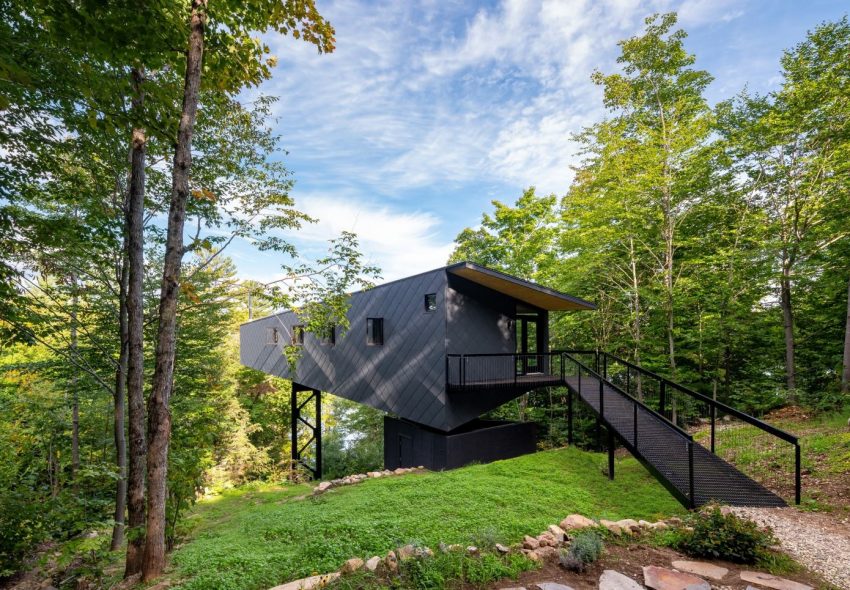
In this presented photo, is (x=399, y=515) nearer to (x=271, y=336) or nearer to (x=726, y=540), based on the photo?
(x=726, y=540)

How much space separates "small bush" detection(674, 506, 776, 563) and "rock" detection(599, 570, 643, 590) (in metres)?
0.90

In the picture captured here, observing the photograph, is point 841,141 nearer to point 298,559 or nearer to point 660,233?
point 660,233

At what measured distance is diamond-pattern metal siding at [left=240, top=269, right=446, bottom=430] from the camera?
8.07 m

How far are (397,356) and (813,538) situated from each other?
7232 millimetres

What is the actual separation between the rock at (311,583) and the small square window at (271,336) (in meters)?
12.6

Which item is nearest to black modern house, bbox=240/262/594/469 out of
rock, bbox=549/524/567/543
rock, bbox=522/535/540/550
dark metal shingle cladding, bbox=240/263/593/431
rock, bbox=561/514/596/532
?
dark metal shingle cladding, bbox=240/263/593/431

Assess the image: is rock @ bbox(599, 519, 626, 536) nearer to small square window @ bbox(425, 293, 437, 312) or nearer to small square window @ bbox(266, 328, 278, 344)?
small square window @ bbox(425, 293, 437, 312)

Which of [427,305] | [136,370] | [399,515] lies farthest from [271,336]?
[399,515]

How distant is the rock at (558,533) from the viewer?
3459 millimetres

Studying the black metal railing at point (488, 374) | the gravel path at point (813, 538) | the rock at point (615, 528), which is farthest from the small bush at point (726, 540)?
the black metal railing at point (488, 374)

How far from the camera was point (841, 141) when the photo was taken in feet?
29.6

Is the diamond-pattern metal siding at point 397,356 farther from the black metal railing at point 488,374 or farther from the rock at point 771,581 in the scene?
the rock at point 771,581

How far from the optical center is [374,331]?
9945 mm

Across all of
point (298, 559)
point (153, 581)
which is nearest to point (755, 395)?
point (298, 559)
